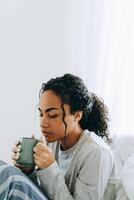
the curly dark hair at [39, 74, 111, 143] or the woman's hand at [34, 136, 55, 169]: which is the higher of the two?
the curly dark hair at [39, 74, 111, 143]

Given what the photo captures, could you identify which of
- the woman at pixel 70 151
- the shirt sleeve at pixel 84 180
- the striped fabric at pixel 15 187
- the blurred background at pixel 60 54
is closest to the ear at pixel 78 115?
the woman at pixel 70 151

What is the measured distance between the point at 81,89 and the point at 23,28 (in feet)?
2.75

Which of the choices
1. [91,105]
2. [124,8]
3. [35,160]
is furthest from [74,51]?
[35,160]

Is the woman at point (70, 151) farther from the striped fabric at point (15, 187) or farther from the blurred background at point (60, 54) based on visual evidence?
the blurred background at point (60, 54)

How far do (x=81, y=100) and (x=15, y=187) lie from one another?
0.37m

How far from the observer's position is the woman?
3.51ft

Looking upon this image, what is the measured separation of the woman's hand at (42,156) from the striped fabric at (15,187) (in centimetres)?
7

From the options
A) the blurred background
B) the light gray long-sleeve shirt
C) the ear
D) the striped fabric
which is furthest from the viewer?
the blurred background

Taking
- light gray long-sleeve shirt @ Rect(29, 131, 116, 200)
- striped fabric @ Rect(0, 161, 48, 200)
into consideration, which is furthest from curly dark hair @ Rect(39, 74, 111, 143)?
striped fabric @ Rect(0, 161, 48, 200)

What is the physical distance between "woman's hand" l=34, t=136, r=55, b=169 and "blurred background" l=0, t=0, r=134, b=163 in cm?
79

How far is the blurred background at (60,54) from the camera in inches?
72.0

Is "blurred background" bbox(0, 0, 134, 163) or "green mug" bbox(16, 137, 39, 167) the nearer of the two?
"green mug" bbox(16, 137, 39, 167)

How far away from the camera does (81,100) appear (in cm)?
118

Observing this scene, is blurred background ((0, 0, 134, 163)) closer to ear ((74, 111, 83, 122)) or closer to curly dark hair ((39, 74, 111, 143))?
curly dark hair ((39, 74, 111, 143))
